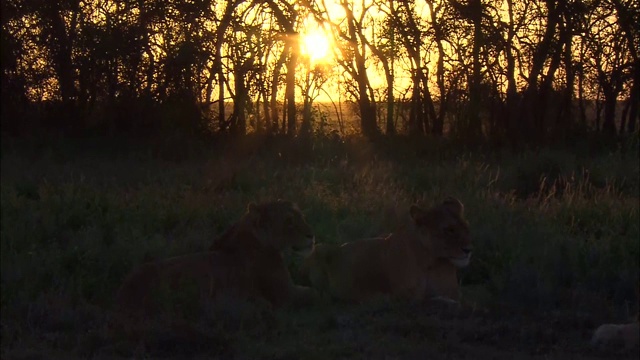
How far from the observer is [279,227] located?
782cm

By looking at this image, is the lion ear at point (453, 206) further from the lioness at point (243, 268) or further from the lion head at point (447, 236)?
the lioness at point (243, 268)

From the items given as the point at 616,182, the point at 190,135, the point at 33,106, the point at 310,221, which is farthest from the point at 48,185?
the point at 33,106

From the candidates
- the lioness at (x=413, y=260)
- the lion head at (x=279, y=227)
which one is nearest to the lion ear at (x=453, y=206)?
the lioness at (x=413, y=260)

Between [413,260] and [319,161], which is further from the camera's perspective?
[319,161]

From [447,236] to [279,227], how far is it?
1251 millimetres

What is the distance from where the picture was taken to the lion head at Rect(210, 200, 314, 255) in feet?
25.6

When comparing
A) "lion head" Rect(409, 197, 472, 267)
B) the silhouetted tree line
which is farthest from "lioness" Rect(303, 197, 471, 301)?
the silhouetted tree line

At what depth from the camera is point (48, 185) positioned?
48.2 ft

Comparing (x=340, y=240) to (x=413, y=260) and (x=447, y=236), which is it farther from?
(x=447, y=236)

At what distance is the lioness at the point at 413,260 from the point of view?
761cm

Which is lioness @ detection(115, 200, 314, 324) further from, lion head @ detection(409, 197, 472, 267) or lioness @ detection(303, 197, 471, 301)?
lion head @ detection(409, 197, 472, 267)

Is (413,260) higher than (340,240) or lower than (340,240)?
higher

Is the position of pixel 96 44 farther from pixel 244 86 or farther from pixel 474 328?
pixel 474 328

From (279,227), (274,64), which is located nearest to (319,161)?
(274,64)
